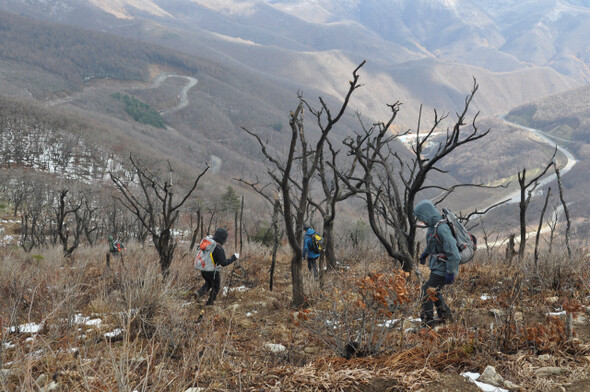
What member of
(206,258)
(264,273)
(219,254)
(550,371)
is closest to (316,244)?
(264,273)

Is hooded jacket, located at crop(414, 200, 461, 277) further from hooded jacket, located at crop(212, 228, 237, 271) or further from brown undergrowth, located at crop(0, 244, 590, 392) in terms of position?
hooded jacket, located at crop(212, 228, 237, 271)

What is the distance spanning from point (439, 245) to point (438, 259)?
6.1 inches

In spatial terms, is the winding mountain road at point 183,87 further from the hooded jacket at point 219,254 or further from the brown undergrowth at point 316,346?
the brown undergrowth at point 316,346

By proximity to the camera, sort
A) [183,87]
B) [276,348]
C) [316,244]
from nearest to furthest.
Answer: [276,348]
[316,244]
[183,87]

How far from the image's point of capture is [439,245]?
4445 mm

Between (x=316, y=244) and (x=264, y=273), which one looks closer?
(x=316, y=244)

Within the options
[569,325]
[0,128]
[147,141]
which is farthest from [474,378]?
[147,141]

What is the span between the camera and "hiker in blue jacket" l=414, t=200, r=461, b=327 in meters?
4.28

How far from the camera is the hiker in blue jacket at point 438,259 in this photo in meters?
4.28

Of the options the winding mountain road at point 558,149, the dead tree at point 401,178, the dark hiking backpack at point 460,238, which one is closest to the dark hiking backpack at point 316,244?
the dead tree at point 401,178

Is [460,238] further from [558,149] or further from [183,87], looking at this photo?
[183,87]

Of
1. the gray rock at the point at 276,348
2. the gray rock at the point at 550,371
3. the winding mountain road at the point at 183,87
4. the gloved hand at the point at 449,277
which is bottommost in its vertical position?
the gray rock at the point at 276,348

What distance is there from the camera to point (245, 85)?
584ft

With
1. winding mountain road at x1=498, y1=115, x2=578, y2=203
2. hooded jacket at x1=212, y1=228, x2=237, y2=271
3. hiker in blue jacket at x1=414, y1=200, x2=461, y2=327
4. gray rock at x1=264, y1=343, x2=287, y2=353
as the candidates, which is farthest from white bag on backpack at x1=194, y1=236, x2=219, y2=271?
winding mountain road at x1=498, y1=115, x2=578, y2=203
